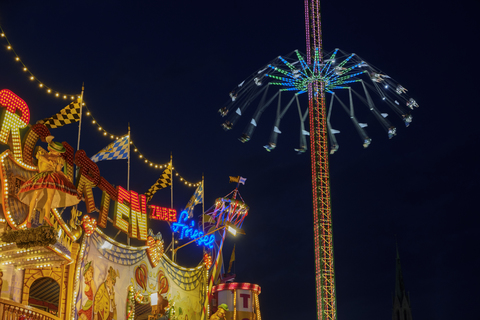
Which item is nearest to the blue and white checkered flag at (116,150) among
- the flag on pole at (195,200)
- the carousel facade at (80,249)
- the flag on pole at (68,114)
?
the carousel facade at (80,249)

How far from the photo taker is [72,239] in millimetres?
24250

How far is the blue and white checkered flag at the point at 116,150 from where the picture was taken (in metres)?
31.5

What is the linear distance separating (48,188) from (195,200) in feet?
63.7

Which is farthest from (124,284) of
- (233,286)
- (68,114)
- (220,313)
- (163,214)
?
(233,286)

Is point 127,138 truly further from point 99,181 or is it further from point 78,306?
point 78,306

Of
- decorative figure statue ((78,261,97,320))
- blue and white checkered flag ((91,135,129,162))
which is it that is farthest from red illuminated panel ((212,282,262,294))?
decorative figure statue ((78,261,97,320))

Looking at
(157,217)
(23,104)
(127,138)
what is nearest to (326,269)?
(157,217)

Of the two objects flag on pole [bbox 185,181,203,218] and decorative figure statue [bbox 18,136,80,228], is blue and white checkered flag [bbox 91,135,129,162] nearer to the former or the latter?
flag on pole [bbox 185,181,203,218]

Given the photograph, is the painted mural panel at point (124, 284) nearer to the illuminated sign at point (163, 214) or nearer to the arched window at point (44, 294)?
the arched window at point (44, 294)

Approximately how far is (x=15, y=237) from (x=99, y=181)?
894 centimetres

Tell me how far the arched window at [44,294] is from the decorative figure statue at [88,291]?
8.23 ft

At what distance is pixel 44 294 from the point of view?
29.7m

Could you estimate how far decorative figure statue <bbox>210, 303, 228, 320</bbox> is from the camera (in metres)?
35.6

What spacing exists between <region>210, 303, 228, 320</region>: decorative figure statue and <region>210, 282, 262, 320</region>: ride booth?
0.79 m
